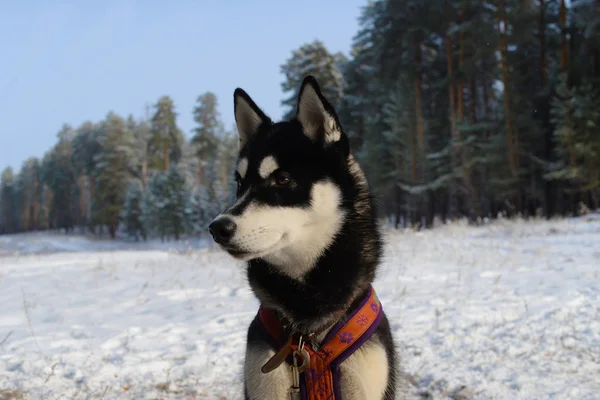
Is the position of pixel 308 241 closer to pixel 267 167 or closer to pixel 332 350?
pixel 267 167

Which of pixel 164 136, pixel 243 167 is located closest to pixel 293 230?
pixel 243 167

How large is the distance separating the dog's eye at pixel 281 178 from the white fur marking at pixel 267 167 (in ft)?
0.12

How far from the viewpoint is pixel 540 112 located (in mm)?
28141

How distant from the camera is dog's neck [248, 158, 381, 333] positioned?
2592mm

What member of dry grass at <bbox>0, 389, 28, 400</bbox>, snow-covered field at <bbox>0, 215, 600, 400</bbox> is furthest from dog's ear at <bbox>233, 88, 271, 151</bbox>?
dry grass at <bbox>0, 389, 28, 400</bbox>

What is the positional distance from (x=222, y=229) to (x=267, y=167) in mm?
596

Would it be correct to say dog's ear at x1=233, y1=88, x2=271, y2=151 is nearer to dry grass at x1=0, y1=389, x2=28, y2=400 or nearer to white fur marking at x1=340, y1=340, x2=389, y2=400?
white fur marking at x1=340, y1=340, x2=389, y2=400

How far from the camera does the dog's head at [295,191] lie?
2.42m

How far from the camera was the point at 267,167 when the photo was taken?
2.75 meters

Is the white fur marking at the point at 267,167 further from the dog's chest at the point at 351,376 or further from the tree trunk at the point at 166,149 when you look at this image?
the tree trunk at the point at 166,149

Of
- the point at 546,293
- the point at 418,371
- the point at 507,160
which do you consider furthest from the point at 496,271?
the point at 507,160

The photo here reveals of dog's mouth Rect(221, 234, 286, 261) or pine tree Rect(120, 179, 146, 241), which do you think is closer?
dog's mouth Rect(221, 234, 286, 261)

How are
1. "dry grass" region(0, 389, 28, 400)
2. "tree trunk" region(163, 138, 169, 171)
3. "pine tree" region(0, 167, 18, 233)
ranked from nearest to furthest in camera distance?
"dry grass" region(0, 389, 28, 400)
"tree trunk" region(163, 138, 169, 171)
"pine tree" region(0, 167, 18, 233)

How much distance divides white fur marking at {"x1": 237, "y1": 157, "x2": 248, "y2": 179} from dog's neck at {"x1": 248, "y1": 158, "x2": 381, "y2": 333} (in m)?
0.60
